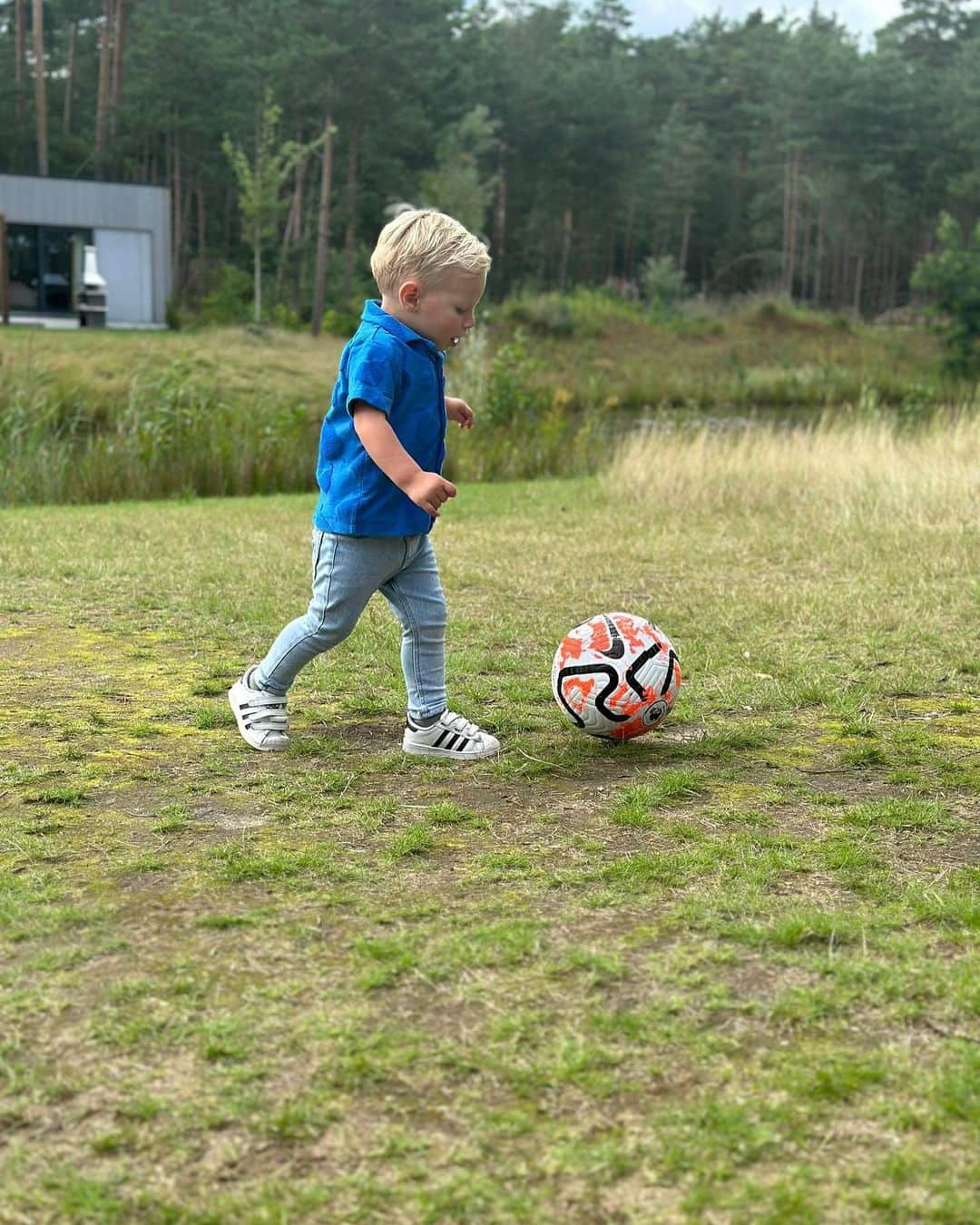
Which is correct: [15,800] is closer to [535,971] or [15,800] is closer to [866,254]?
[535,971]

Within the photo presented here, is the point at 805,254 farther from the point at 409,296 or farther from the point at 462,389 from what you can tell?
the point at 409,296

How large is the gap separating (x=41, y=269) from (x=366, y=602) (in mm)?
35281

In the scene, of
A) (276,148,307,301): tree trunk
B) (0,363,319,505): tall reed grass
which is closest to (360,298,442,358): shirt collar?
(0,363,319,505): tall reed grass

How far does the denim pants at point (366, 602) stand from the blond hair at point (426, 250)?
0.77 m

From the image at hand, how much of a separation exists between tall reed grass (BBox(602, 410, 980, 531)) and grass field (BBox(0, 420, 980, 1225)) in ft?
14.0

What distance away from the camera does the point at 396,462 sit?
412 cm

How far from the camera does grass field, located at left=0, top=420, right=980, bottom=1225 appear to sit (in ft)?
7.23

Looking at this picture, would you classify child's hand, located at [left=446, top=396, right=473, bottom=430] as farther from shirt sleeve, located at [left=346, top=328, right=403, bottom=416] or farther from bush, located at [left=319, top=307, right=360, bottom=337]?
bush, located at [left=319, top=307, right=360, bottom=337]

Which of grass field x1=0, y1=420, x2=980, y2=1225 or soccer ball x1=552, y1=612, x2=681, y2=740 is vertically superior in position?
soccer ball x1=552, y1=612, x2=681, y2=740

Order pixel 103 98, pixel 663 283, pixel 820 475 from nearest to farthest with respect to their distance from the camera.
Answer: pixel 820 475 → pixel 103 98 → pixel 663 283

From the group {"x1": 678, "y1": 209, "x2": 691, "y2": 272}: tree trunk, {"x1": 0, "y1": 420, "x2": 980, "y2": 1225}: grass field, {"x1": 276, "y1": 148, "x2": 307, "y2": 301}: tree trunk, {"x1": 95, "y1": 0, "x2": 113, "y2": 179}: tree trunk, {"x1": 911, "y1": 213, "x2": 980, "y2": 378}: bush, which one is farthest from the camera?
{"x1": 678, "y1": 209, "x2": 691, "y2": 272}: tree trunk

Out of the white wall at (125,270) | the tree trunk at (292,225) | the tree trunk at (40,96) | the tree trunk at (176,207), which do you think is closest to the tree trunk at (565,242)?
the tree trunk at (292,225)

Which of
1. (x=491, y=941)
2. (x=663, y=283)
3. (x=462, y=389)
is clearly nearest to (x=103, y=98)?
(x=663, y=283)

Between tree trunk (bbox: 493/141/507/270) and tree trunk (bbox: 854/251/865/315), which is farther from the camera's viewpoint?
tree trunk (bbox: 493/141/507/270)
